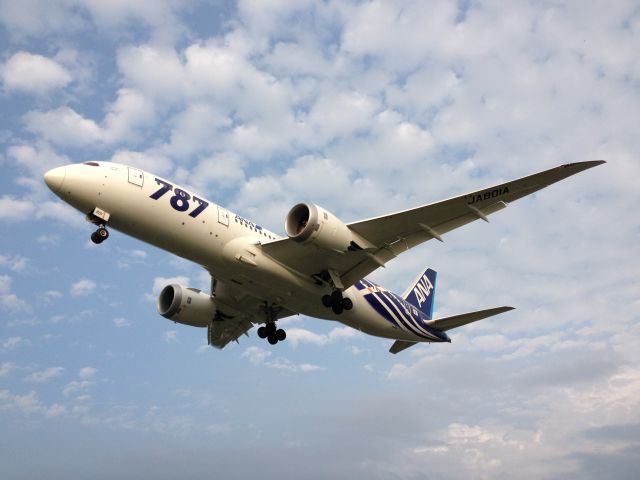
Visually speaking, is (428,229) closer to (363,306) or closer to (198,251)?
(363,306)

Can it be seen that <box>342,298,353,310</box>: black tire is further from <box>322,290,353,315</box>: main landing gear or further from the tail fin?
the tail fin

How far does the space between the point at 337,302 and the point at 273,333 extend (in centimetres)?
548

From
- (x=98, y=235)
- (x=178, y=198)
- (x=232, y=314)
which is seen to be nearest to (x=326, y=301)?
(x=232, y=314)

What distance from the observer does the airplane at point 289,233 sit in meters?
23.1

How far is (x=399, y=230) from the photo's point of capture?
2552 centimetres

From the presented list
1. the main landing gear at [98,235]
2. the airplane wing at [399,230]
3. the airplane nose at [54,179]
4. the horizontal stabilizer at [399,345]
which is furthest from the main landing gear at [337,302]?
the airplane nose at [54,179]

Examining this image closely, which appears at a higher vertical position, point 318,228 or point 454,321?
point 318,228

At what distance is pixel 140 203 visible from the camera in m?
23.5

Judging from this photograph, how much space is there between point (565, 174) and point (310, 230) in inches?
350

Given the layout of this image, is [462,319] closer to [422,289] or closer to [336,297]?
[422,289]

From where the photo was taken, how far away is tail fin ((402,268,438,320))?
3545cm

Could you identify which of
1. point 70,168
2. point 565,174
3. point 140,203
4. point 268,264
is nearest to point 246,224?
point 268,264

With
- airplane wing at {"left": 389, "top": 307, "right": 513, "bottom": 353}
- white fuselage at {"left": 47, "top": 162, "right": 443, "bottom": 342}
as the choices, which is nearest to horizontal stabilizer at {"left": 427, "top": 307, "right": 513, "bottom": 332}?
airplane wing at {"left": 389, "top": 307, "right": 513, "bottom": 353}

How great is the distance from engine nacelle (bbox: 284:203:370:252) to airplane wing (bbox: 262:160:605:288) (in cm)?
50
